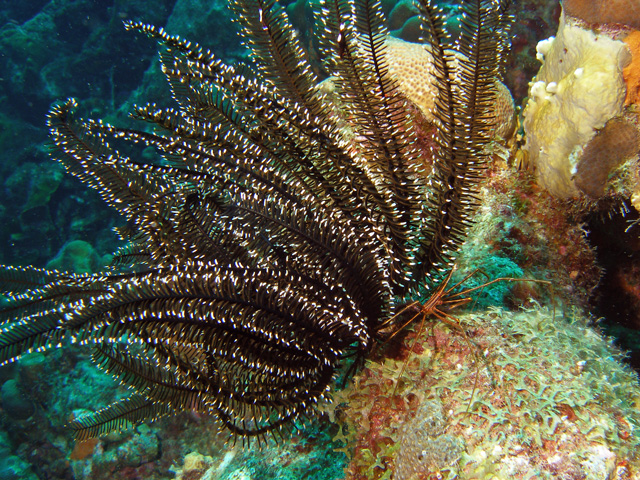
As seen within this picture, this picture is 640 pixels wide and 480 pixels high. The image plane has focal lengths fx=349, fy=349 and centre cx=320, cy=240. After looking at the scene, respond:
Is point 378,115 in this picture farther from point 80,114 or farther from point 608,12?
point 80,114

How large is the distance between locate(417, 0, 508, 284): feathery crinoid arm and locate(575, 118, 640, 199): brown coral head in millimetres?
1467

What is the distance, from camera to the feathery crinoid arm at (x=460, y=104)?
1684 mm

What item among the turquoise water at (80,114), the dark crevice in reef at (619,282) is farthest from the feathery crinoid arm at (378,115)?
the turquoise water at (80,114)

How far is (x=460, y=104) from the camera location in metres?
1.88

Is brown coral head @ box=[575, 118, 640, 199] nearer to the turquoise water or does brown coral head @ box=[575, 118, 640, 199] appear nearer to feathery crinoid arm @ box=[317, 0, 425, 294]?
feathery crinoid arm @ box=[317, 0, 425, 294]

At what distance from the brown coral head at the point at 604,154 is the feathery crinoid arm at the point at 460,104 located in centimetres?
147

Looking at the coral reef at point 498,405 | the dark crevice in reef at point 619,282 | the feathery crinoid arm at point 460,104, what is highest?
the feathery crinoid arm at point 460,104

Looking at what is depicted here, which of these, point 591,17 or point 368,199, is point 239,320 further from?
point 591,17

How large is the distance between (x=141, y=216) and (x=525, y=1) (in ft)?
26.0

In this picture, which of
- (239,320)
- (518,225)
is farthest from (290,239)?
(518,225)

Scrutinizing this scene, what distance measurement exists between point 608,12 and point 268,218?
318 cm

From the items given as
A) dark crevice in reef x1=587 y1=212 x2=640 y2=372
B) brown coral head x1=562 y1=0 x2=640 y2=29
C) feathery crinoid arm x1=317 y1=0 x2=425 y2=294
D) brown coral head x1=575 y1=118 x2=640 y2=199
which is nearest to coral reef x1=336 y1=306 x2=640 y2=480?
feathery crinoid arm x1=317 y1=0 x2=425 y2=294

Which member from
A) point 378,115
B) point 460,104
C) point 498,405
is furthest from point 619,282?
point 378,115

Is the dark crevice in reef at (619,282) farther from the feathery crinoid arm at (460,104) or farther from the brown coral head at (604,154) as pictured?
the feathery crinoid arm at (460,104)
